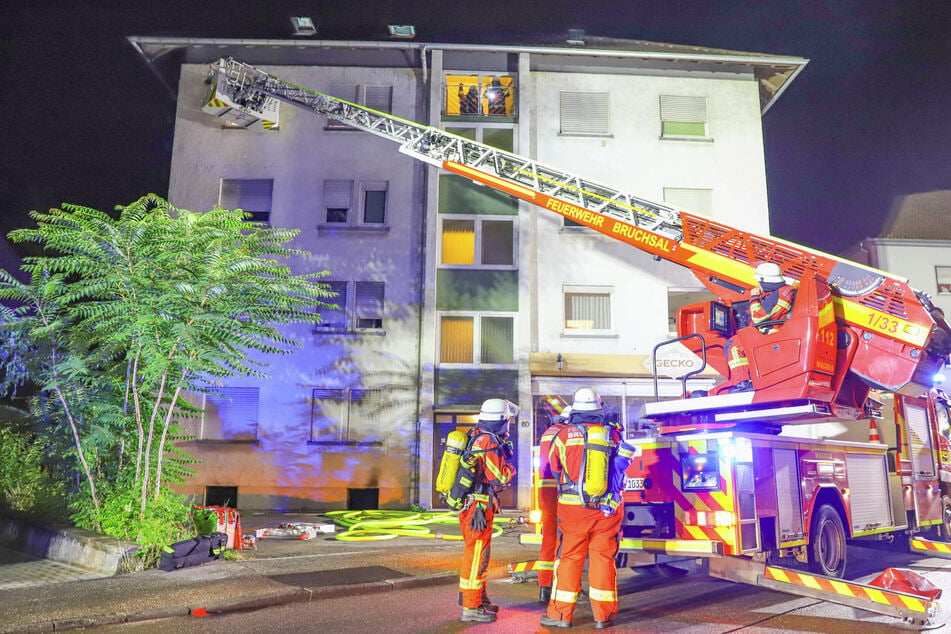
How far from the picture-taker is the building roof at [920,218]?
29156 mm

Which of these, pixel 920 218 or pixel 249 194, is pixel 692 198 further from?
pixel 920 218

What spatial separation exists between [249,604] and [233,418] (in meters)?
13.0

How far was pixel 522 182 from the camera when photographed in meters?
15.3

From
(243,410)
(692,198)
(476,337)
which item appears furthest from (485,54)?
(243,410)

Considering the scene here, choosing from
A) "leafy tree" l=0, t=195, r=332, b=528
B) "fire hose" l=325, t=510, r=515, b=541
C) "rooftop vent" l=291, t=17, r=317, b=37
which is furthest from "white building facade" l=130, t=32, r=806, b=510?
"leafy tree" l=0, t=195, r=332, b=528

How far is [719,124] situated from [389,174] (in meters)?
9.91

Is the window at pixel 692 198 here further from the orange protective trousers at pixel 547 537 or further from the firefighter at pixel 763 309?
the orange protective trousers at pixel 547 537

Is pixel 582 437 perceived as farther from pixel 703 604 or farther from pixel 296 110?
pixel 296 110

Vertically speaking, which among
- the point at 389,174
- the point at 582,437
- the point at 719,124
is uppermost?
the point at 719,124

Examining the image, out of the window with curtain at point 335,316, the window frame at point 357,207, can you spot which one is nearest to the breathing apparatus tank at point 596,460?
the window with curtain at point 335,316

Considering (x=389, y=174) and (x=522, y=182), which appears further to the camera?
(x=389, y=174)

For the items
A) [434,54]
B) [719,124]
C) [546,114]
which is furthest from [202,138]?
[719,124]

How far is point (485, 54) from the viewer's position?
67.9 ft

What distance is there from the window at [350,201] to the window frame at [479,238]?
74.4 inches
